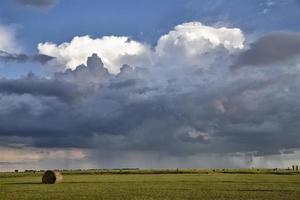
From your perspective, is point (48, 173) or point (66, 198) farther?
point (48, 173)

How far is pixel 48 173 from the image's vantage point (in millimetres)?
59781

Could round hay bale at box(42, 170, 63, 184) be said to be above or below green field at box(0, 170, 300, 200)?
above

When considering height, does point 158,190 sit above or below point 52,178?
below

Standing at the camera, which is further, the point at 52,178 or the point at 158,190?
the point at 52,178

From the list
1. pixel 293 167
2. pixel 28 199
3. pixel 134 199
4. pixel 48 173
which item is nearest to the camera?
pixel 134 199

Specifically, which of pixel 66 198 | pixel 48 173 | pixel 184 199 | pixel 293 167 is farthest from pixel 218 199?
pixel 293 167

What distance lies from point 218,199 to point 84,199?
26.6 ft

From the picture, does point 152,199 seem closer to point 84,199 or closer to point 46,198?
point 84,199

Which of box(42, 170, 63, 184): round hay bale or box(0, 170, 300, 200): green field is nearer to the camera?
box(0, 170, 300, 200): green field

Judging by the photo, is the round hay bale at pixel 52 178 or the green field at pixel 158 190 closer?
the green field at pixel 158 190

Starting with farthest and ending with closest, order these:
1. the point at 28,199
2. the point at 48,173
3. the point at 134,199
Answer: the point at 48,173 < the point at 28,199 < the point at 134,199

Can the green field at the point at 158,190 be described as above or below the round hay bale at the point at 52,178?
below

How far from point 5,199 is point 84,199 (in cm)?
539

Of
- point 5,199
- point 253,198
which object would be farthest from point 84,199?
point 253,198
